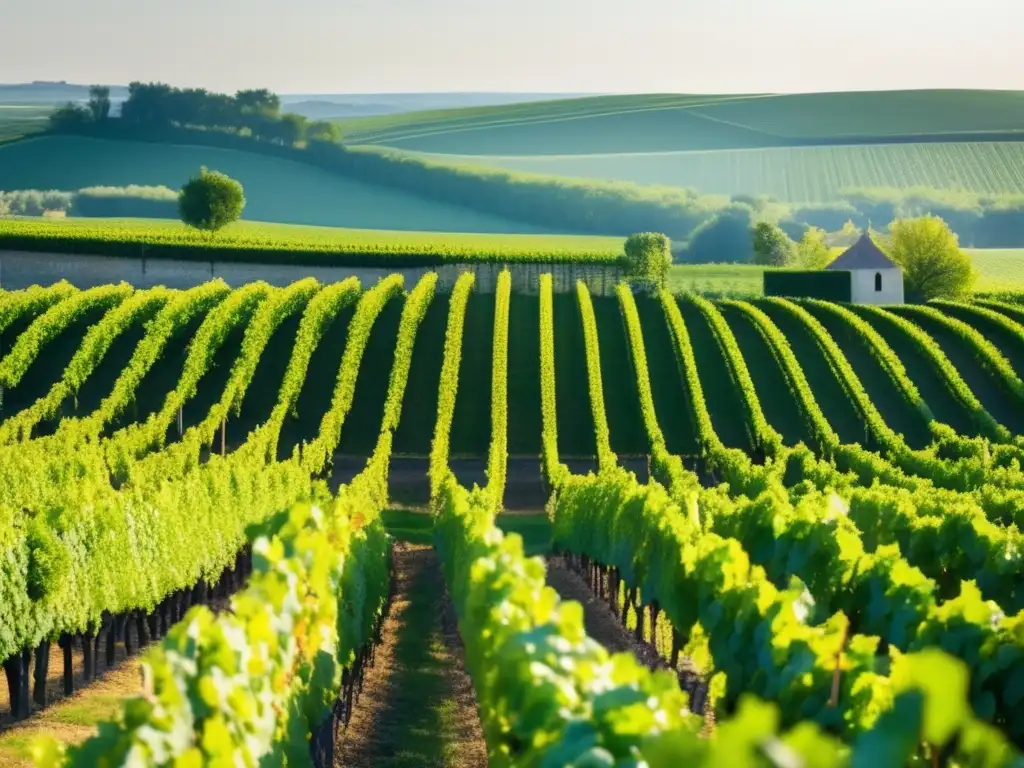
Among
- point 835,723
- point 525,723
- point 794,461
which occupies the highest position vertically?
point 525,723

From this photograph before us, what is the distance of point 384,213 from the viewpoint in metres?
136

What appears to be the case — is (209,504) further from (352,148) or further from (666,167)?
(666,167)

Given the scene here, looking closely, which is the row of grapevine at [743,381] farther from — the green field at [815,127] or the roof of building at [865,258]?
the green field at [815,127]

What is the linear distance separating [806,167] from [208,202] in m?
106

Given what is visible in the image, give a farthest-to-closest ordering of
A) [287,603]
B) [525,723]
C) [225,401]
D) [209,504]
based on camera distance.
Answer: [225,401] < [209,504] < [287,603] < [525,723]

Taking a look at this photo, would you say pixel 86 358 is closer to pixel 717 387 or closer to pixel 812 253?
pixel 717 387

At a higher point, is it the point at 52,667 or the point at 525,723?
the point at 525,723

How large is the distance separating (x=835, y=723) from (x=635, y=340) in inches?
1847

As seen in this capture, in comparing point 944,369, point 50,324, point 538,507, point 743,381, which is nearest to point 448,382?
point 743,381

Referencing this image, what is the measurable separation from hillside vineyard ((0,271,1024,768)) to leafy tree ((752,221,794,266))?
45046 mm

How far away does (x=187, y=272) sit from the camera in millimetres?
72500

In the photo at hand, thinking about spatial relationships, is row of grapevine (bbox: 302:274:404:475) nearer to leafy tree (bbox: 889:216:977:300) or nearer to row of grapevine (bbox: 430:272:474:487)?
row of grapevine (bbox: 430:272:474:487)

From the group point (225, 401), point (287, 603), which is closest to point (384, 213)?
point (225, 401)

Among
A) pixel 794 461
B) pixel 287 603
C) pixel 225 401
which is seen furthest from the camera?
pixel 225 401
